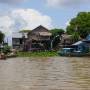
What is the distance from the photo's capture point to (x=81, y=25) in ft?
294

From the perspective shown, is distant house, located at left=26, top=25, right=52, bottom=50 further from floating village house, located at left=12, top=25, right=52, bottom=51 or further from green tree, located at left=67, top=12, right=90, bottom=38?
green tree, located at left=67, top=12, right=90, bottom=38

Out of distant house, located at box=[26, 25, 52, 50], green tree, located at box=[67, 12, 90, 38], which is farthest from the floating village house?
green tree, located at box=[67, 12, 90, 38]

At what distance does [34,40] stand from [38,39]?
1553 millimetres

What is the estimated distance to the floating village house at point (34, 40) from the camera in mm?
83750

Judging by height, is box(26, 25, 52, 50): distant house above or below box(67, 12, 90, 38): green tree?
below

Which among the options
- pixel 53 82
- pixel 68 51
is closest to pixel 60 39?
pixel 68 51

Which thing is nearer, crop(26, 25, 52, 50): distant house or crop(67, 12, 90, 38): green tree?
crop(26, 25, 52, 50): distant house

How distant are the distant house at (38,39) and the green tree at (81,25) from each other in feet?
16.5

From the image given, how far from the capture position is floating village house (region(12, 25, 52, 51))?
275ft

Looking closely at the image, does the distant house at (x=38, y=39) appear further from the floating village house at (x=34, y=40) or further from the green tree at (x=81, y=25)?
the green tree at (x=81, y=25)

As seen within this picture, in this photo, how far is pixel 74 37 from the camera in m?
83.1

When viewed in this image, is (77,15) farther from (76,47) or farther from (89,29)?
(76,47)

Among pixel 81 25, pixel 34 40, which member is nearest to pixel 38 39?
pixel 34 40

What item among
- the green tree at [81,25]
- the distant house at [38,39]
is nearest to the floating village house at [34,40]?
the distant house at [38,39]
